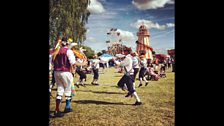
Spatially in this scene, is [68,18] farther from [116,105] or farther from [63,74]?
[116,105]

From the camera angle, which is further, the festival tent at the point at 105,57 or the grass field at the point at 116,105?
the festival tent at the point at 105,57

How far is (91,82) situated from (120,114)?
0.64m

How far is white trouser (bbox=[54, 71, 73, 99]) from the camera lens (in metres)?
4.04

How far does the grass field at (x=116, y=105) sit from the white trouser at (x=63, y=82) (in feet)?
0.39

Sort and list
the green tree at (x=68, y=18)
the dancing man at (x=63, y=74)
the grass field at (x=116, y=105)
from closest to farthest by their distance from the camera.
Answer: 1. the grass field at (x=116, y=105)
2. the dancing man at (x=63, y=74)
3. the green tree at (x=68, y=18)

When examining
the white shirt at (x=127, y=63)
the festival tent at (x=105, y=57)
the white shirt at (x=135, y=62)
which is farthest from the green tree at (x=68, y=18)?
the white shirt at (x=135, y=62)

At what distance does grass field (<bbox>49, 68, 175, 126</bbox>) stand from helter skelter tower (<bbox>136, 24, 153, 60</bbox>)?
39 centimetres

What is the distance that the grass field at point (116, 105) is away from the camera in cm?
387

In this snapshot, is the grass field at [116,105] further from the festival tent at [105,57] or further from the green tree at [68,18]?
the green tree at [68,18]
